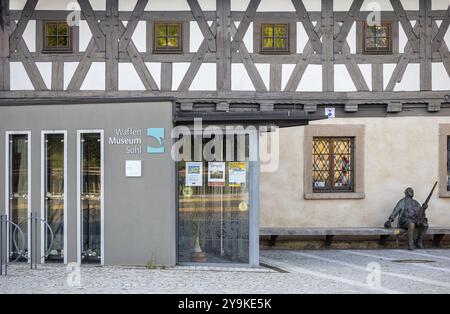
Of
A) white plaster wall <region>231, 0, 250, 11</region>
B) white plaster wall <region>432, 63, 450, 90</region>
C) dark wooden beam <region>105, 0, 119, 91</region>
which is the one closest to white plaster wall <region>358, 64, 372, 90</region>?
white plaster wall <region>432, 63, 450, 90</region>

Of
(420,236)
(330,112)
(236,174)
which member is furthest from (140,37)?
(420,236)

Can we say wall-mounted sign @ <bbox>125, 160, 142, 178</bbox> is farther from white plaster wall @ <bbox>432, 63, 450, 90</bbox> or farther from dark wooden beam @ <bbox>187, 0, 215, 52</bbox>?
white plaster wall @ <bbox>432, 63, 450, 90</bbox>

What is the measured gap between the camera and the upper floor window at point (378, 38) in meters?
17.6

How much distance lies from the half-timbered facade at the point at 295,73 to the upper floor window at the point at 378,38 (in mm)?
24

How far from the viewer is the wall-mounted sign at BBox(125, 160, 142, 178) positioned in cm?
1345

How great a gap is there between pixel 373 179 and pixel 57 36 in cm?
724

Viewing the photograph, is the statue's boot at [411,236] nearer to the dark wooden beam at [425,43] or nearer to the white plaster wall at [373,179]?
the white plaster wall at [373,179]

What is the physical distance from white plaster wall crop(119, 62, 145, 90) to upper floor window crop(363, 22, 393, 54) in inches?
188

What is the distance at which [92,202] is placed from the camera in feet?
44.6

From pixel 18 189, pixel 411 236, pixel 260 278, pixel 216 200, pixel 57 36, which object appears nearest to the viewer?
pixel 260 278

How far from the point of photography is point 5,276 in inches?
482

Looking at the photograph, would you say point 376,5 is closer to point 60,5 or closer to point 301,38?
point 301,38
